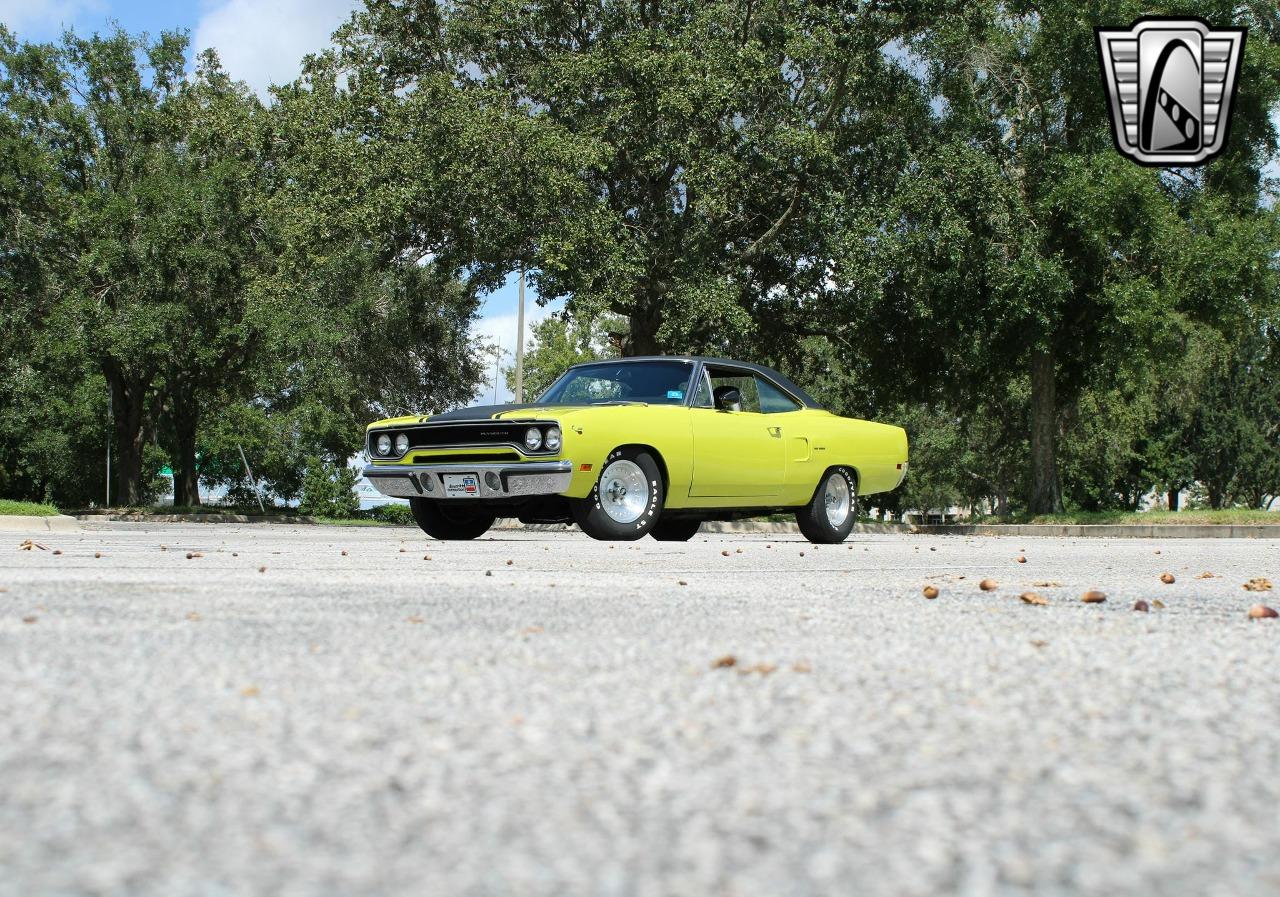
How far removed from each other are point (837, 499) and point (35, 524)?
960 centimetres

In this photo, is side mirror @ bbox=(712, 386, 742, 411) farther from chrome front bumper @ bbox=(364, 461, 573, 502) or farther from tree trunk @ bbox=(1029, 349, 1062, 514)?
tree trunk @ bbox=(1029, 349, 1062, 514)

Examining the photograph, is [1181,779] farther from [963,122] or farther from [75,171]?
[75,171]

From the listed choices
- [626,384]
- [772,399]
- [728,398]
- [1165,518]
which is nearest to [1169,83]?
[772,399]

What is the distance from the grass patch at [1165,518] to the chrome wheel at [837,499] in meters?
11.7

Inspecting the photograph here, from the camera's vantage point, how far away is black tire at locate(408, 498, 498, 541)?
1252cm

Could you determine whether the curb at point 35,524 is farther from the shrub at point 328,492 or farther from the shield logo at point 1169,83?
the shrub at point 328,492

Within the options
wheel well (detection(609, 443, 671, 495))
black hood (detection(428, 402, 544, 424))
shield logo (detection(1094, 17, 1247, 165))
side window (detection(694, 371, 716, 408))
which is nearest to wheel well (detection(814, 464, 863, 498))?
side window (detection(694, 371, 716, 408))

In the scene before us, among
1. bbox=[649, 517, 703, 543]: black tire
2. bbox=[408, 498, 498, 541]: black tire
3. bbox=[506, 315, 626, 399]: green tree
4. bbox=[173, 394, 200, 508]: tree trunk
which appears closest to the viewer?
bbox=[408, 498, 498, 541]: black tire

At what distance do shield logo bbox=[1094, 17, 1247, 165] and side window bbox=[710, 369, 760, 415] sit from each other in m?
4.53

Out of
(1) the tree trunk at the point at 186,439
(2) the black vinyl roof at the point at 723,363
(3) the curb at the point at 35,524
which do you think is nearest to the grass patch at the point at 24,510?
(3) the curb at the point at 35,524

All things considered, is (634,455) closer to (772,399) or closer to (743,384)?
(743,384)

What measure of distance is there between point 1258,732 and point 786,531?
24371 millimetres

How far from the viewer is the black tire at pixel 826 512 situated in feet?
43.5

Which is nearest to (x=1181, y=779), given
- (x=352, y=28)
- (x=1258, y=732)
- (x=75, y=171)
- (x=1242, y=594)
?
(x=1258, y=732)
